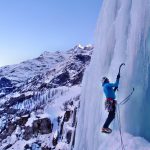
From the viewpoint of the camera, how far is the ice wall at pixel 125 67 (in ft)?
40.0

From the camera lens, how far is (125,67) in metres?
12.9

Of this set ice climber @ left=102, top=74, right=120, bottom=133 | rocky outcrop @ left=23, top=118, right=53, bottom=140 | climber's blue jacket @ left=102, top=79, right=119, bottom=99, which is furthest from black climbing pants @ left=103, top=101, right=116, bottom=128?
rocky outcrop @ left=23, top=118, right=53, bottom=140

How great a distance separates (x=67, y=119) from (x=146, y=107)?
221 ft

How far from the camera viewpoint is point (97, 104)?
1572cm

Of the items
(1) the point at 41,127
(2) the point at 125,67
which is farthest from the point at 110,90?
(1) the point at 41,127

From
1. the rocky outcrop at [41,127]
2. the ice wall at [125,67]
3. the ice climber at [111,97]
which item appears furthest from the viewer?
the rocky outcrop at [41,127]

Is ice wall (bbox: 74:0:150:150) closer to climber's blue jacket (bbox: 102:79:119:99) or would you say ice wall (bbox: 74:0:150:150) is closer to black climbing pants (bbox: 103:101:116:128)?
black climbing pants (bbox: 103:101:116:128)

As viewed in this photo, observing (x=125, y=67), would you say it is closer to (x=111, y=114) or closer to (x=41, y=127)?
(x=111, y=114)

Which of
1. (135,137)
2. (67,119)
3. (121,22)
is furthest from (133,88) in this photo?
(67,119)

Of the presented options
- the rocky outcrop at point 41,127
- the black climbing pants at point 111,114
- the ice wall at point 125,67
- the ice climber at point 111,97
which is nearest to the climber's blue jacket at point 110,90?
the ice climber at point 111,97

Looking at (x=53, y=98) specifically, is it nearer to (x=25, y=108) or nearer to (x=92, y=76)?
(x=25, y=108)

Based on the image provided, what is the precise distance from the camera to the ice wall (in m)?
12.2

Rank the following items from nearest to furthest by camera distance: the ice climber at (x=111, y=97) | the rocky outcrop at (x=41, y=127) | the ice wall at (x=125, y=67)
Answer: the ice wall at (x=125, y=67)
the ice climber at (x=111, y=97)
the rocky outcrop at (x=41, y=127)

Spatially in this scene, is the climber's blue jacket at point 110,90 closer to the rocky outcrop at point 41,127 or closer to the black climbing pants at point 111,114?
the black climbing pants at point 111,114
